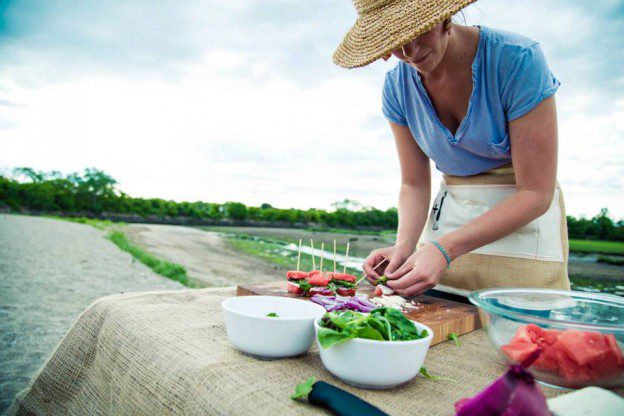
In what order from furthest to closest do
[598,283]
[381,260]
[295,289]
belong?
[598,283], [381,260], [295,289]

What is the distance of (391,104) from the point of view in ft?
8.18

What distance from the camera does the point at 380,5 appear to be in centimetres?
180

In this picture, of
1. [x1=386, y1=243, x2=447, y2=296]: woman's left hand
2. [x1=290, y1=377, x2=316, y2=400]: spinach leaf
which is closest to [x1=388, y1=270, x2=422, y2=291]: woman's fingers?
[x1=386, y1=243, x2=447, y2=296]: woman's left hand

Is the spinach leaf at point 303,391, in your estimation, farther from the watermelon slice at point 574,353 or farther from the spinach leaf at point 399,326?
the watermelon slice at point 574,353

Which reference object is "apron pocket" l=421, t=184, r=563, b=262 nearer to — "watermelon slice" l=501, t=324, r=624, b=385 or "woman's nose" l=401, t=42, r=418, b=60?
"woman's nose" l=401, t=42, r=418, b=60

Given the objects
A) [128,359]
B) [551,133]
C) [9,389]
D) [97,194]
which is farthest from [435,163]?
[97,194]

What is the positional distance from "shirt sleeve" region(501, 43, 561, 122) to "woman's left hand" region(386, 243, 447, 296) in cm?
74

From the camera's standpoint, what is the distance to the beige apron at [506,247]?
2131mm

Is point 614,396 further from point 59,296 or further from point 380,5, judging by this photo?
point 59,296

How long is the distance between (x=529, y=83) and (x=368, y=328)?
139 cm

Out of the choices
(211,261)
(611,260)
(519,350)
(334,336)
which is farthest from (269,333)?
(611,260)

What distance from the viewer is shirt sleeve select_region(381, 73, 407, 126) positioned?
8.03 ft

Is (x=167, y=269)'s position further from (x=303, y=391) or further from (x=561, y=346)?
(x=561, y=346)

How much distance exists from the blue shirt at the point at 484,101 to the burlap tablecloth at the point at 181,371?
0.94 meters
